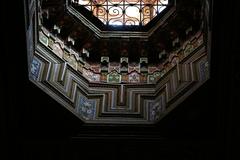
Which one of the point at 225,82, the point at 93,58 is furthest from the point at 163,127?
the point at 93,58

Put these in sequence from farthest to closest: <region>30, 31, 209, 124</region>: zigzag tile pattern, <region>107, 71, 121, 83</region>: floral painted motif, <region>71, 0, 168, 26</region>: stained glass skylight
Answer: <region>71, 0, 168, 26</region>: stained glass skylight
<region>107, 71, 121, 83</region>: floral painted motif
<region>30, 31, 209, 124</region>: zigzag tile pattern

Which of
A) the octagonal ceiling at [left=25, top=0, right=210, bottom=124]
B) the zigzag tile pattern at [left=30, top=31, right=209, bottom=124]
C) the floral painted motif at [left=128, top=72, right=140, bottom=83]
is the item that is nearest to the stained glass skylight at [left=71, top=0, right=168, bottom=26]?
the octagonal ceiling at [left=25, top=0, right=210, bottom=124]

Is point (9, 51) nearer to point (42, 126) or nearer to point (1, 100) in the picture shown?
point (1, 100)

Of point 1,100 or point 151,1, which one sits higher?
point 151,1

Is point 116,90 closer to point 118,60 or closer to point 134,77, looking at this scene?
point 134,77

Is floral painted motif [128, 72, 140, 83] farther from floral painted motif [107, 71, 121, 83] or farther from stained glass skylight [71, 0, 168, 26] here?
stained glass skylight [71, 0, 168, 26]

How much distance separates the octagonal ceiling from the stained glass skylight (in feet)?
0.15

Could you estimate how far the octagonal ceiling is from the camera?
7969mm

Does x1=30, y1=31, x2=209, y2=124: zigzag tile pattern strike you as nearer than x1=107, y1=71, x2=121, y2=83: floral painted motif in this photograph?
Yes

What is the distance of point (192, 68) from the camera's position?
8102 mm

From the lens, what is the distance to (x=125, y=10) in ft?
29.7

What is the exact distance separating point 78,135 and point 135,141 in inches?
23.9

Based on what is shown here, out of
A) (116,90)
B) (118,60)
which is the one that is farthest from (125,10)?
(116,90)

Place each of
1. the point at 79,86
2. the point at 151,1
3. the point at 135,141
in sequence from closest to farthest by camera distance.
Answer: the point at 135,141 < the point at 79,86 < the point at 151,1
